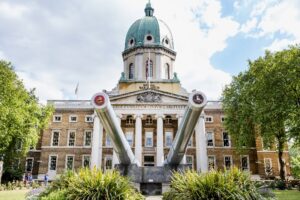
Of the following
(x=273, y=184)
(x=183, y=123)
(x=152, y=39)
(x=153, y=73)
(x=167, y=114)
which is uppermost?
(x=152, y=39)

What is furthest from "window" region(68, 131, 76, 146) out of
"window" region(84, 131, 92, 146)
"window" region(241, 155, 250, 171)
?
"window" region(241, 155, 250, 171)

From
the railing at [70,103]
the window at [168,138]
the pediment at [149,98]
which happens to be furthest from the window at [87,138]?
the window at [168,138]

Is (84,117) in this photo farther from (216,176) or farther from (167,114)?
(216,176)

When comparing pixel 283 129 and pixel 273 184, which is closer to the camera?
pixel 273 184

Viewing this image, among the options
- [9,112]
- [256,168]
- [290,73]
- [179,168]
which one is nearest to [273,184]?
[290,73]

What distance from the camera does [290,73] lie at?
23.0m

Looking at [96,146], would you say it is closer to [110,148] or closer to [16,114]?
[110,148]

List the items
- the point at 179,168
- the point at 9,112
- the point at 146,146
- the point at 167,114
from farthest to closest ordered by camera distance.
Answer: the point at 146,146, the point at 167,114, the point at 9,112, the point at 179,168

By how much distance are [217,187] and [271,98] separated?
66.0 feet

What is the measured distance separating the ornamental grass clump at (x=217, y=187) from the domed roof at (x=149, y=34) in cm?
3920

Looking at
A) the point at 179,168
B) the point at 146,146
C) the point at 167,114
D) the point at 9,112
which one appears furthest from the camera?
the point at 146,146

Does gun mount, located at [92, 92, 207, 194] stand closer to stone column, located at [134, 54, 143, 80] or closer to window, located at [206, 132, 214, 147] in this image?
window, located at [206, 132, 214, 147]

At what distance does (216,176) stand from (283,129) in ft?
77.6

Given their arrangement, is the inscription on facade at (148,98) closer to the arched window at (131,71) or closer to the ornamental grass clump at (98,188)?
the arched window at (131,71)
